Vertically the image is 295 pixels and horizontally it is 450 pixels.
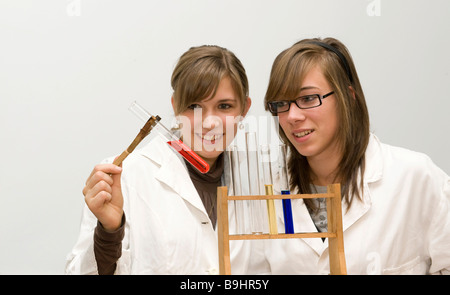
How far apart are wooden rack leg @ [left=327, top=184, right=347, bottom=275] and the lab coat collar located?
0.40 metres

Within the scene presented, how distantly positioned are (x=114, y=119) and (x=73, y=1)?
43 cm

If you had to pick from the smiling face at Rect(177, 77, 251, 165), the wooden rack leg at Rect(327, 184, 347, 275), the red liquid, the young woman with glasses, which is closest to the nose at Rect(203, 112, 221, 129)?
the smiling face at Rect(177, 77, 251, 165)

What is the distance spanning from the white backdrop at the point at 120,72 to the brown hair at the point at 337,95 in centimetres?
43

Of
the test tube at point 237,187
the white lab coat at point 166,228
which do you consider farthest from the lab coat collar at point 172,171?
the test tube at point 237,187

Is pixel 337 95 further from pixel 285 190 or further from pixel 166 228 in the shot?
pixel 166 228

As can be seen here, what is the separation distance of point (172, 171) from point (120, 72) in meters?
0.52

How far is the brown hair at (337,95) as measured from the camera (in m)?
1.38

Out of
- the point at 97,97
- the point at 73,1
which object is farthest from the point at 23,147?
the point at 73,1

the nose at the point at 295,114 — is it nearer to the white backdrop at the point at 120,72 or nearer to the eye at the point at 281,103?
the eye at the point at 281,103

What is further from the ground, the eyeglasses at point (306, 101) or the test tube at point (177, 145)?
the eyeglasses at point (306, 101)

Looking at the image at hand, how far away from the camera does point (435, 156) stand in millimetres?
1962

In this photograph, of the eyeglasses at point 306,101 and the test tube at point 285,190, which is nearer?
the test tube at point 285,190
